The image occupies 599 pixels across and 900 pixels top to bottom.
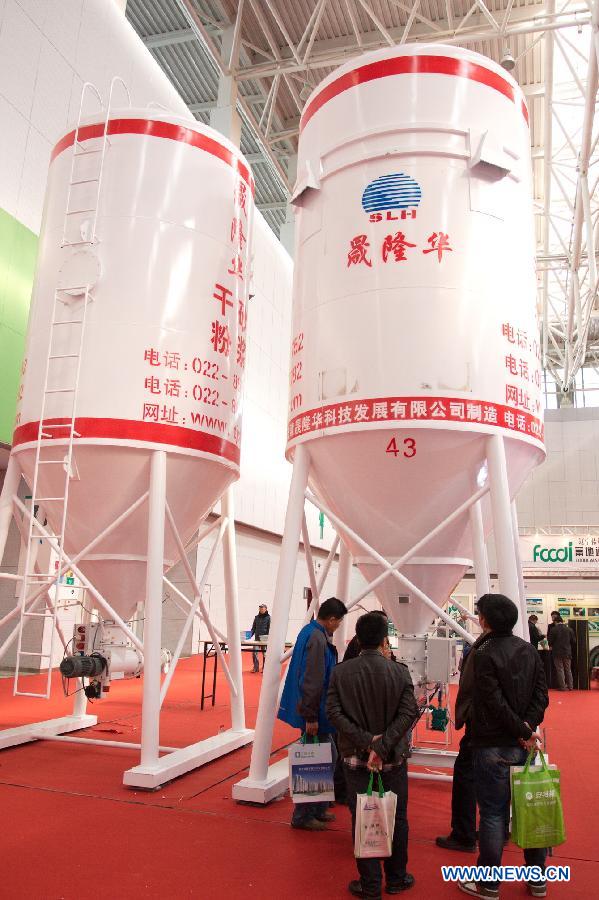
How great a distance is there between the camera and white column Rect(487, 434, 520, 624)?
5309 mm

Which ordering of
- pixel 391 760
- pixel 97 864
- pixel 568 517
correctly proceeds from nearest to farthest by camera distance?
pixel 391 760
pixel 97 864
pixel 568 517

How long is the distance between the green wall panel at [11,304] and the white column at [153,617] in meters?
4.48

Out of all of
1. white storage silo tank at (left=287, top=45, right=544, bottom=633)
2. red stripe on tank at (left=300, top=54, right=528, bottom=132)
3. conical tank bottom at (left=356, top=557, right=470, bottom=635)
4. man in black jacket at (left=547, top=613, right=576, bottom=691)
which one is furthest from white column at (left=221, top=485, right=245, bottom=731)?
man in black jacket at (left=547, top=613, right=576, bottom=691)

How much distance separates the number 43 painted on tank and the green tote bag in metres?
2.52

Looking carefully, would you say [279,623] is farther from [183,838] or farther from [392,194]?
[392,194]

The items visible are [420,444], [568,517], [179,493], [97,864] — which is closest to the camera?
[97,864]

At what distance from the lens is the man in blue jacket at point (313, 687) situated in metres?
4.87

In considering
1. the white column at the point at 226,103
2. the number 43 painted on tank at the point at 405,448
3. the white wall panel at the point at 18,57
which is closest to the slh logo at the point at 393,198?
the number 43 painted on tank at the point at 405,448

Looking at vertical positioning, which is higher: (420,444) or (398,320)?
(398,320)

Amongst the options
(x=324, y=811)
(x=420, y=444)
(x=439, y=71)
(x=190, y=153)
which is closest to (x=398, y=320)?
(x=420, y=444)

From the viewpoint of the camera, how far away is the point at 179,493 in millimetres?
6949

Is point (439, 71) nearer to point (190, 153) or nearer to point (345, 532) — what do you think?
point (190, 153)

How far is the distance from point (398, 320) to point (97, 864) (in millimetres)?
4408

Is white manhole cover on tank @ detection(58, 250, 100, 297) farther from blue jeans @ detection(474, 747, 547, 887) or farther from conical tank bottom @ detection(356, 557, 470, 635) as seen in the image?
blue jeans @ detection(474, 747, 547, 887)
